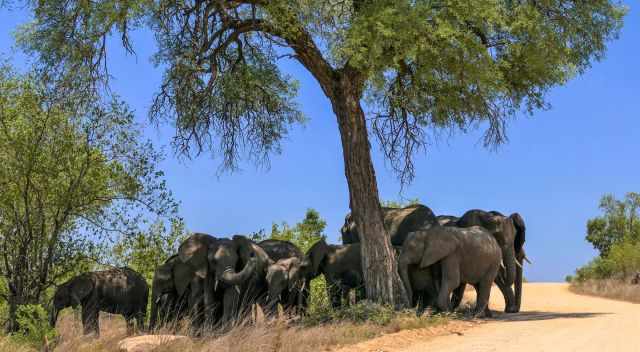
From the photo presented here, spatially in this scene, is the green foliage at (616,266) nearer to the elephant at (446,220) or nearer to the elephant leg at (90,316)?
the elephant at (446,220)

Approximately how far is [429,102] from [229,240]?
7130mm

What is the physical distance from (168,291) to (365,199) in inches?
227

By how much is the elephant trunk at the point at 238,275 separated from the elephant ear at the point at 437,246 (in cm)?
418

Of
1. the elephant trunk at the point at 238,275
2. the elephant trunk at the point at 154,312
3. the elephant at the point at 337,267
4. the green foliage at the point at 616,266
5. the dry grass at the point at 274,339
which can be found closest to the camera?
the dry grass at the point at 274,339

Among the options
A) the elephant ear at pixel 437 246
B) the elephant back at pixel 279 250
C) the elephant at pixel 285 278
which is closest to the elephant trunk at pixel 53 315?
the elephant at pixel 285 278

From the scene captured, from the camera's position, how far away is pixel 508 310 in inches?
843

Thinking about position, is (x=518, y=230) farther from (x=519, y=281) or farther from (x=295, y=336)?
(x=295, y=336)

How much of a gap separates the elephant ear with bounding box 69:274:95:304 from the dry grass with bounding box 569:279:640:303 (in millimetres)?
21140

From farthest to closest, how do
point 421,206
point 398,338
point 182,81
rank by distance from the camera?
point 421,206, point 182,81, point 398,338

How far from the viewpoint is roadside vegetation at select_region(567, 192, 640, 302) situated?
35.1m

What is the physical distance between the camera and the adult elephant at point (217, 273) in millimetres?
18312

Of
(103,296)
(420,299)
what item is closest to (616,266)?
(420,299)

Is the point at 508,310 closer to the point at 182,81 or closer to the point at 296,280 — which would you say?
the point at 296,280

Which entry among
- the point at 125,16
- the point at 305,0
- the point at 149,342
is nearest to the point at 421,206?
the point at 305,0
